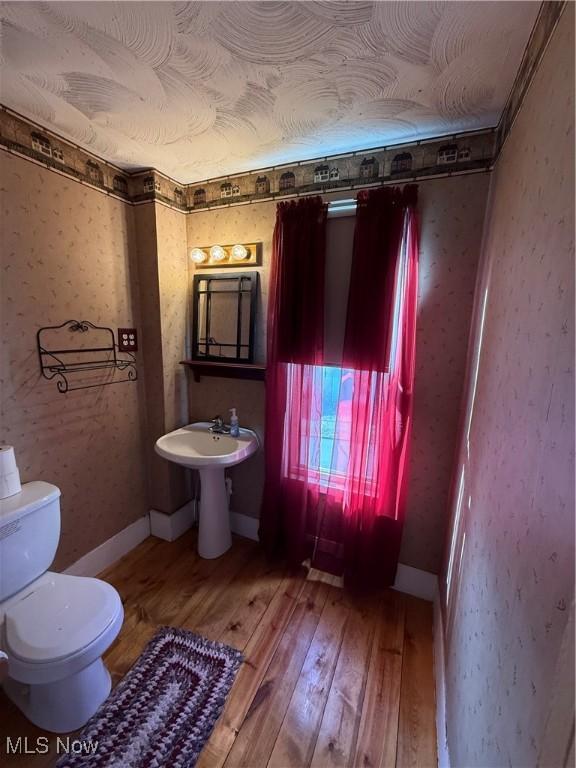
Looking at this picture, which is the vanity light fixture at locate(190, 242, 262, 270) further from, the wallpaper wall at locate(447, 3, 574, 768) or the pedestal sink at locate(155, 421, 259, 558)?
the wallpaper wall at locate(447, 3, 574, 768)

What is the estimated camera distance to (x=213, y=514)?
2086 mm

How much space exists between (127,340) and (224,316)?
633mm

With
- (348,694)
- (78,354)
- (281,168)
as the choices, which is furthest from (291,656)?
(281,168)

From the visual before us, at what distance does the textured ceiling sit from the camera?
90 cm

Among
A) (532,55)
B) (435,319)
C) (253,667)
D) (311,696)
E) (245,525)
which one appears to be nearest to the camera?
(532,55)

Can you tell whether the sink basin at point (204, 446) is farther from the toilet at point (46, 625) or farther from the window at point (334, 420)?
the toilet at point (46, 625)

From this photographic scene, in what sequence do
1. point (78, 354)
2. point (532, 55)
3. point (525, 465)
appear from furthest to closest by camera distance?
point (78, 354) → point (532, 55) → point (525, 465)

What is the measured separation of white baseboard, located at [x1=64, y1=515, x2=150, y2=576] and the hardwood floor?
0.06 meters

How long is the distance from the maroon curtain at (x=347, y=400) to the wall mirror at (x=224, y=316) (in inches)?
8.5

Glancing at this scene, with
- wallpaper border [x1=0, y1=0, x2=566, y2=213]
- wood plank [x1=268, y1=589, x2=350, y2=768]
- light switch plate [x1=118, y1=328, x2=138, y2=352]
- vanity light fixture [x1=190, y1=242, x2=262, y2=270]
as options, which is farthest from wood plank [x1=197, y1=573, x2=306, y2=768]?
wallpaper border [x1=0, y1=0, x2=566, y2=213]

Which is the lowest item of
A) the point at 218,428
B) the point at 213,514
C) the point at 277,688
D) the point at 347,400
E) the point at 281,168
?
the point at 277,688

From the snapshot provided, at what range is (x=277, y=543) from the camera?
2078 mm

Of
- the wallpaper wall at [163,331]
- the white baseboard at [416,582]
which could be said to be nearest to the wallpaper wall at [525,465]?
the white baseboard at [416,582]

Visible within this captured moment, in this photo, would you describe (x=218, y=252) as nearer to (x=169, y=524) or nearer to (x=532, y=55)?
(x=532, y=55)
